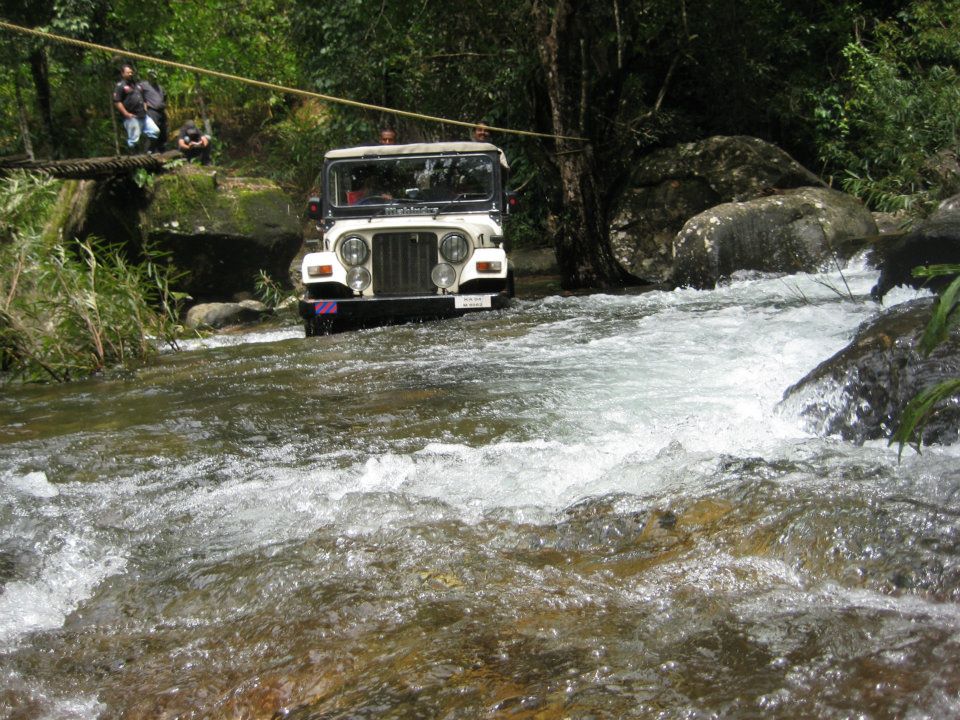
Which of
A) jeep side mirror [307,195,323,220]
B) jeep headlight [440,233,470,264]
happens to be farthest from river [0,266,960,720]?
jeep side mirror [307,195,323,220]

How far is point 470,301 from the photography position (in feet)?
27.6

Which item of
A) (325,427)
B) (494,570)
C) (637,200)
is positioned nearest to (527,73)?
(637,200)

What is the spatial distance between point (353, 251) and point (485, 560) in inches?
234

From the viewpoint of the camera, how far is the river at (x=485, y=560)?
2219mm

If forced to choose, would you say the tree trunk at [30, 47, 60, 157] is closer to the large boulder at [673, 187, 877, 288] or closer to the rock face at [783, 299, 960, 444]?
the large boulder at [673, 187, 877, 288]

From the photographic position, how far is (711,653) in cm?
228

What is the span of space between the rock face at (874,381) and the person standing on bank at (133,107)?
38.3ft

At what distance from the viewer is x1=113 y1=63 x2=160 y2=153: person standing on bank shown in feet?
44.3

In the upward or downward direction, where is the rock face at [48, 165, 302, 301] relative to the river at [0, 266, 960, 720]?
upward

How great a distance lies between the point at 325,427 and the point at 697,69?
414 inches

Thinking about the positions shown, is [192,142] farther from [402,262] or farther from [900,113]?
[900,113]

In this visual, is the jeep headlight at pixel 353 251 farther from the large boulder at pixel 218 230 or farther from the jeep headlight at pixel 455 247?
the large boulder at pixel 218 230

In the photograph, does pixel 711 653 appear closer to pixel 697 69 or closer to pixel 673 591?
pixel 673 591

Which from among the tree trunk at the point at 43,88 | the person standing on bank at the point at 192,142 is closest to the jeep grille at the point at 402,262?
the person standing on bank at the point at 192,142
